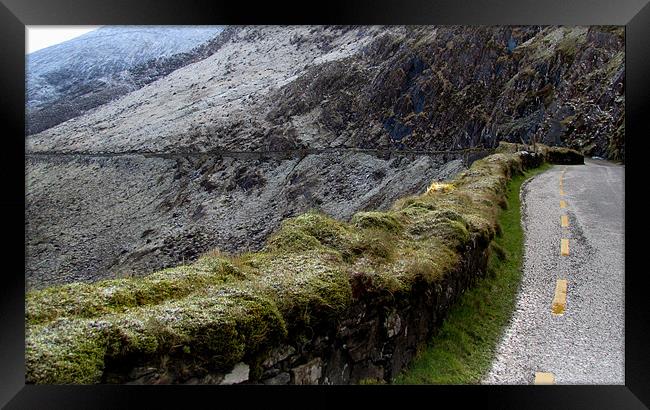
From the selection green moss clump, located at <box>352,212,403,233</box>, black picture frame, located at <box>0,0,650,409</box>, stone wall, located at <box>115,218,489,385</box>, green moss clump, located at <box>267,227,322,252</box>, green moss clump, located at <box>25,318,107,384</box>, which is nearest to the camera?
green moss clump, located at <box>25,318,107,384</box>

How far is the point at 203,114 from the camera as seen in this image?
2985 inches

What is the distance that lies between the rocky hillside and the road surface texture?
68.2 meters

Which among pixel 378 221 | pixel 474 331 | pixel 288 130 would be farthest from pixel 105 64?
pixel 474 331

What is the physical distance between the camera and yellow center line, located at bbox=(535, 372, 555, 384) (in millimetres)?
7055

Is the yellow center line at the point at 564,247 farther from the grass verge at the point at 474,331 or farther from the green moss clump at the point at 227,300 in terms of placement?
the green moss clump at the point at 227,300

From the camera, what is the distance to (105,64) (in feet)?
268

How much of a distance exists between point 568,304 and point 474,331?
1921 millimetres

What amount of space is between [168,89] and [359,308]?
83.2 metres

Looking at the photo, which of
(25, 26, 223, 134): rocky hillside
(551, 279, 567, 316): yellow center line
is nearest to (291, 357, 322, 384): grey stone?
(551, 279, 567, 316): yellow center line

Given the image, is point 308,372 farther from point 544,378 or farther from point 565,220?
point 565,220

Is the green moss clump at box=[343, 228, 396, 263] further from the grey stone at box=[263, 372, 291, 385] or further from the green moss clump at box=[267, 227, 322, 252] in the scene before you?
the grey stone at box=[263, 372, 291, 385]
